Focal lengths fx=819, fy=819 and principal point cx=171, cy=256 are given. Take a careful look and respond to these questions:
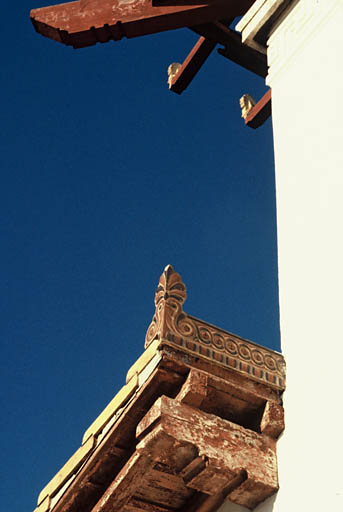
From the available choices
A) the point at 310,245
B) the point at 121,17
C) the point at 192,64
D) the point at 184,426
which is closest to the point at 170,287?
the point at 184,426

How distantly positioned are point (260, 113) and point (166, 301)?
4392mm

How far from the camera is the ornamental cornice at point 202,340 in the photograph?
14.2 ft

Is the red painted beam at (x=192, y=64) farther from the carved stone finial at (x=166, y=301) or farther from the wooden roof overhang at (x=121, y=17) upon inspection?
the carved stone finial at (x=166, y=301)

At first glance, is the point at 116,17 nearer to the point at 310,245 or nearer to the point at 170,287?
the point at 310,245

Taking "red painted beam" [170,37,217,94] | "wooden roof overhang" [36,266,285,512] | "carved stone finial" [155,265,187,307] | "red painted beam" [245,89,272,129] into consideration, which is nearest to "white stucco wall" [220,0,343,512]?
"wooden roof overhang" [36,266,285,512]

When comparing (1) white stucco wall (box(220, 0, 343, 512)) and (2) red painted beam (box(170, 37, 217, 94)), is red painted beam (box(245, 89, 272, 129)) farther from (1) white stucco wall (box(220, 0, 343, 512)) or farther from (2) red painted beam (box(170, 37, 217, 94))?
(1) white stucco wall (box(220, 0, 343, 512))

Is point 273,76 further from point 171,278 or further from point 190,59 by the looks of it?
point 171,278

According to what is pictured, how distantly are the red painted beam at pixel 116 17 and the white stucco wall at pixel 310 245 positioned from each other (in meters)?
0.82

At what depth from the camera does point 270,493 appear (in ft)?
13.9

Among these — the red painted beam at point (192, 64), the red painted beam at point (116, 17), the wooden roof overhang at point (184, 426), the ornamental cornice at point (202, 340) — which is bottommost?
the wooden roof overhang at point (184, 426)

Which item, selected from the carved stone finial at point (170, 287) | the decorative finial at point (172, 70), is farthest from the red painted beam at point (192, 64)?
the carved stone finial at point (170, 287)

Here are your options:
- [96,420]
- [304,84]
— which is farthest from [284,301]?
[304,84]

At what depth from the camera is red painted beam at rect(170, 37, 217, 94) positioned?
7930 mm

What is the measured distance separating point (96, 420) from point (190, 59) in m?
4.44
